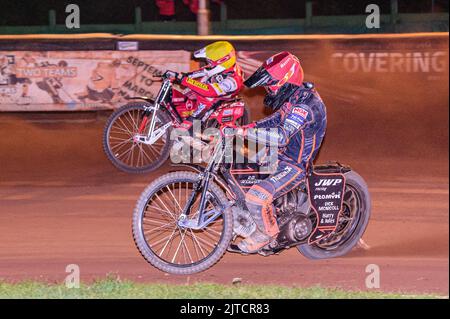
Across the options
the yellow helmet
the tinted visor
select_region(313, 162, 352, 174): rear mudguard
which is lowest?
select_region(313, 162, 352, 174): rear mudguard

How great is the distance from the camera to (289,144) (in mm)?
6988

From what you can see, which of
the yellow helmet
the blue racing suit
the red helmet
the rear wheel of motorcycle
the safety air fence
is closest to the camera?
the blue racing suit

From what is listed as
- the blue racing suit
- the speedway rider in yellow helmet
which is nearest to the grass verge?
the blue racing suit

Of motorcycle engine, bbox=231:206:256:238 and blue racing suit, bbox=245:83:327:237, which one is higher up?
blue racing suit, bbox=245:83:327:237

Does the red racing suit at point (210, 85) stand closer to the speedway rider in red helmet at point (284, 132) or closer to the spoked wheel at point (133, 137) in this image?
the spoked wheel at point (133, 137)

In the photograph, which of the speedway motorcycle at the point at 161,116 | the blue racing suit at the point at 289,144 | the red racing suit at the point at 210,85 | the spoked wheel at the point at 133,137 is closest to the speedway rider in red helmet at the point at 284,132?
the blue racing suit at the point at 289,144

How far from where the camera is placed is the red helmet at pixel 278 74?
685cm

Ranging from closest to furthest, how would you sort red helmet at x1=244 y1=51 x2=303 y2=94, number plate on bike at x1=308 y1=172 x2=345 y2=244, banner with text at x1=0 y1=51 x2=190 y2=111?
red helmet at x1=244 y1=51 x2=303 y2=94
number plate on bike at x1=308 y1=172 x2=345 y2=244
banner with text at x1=0 y1=51 x2=190 y2=111

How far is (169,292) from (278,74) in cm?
202

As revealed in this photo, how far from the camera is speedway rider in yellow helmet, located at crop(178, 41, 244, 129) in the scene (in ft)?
34.7

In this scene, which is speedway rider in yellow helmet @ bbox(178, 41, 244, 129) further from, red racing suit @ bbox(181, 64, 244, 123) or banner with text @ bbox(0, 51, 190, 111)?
banner with text @ bbox(0, 51, 190, 111)

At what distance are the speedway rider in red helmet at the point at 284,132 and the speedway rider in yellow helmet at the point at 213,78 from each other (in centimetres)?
359

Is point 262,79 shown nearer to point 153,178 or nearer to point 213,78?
point 213,78

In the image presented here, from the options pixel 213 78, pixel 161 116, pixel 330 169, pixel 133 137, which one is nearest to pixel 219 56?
pixel 213 78
